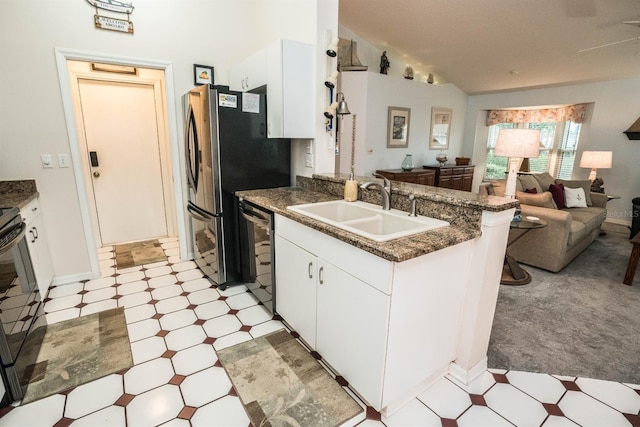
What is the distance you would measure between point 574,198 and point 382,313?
13.9ft

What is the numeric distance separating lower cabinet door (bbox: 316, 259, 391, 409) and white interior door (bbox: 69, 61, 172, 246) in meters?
3.13

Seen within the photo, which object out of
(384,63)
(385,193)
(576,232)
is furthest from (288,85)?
(384,63)

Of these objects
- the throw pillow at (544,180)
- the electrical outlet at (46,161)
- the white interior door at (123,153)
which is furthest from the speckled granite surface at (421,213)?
the throw pillow at (544,180)

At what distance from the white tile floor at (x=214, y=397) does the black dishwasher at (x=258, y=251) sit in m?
0.24

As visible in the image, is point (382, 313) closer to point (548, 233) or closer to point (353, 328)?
point (353, 328)

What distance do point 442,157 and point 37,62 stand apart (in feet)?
18.7

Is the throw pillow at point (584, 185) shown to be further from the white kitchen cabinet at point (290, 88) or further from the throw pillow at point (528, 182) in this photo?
the white kitchen cabinet at point (290, 88)

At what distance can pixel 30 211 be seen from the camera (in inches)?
91.3

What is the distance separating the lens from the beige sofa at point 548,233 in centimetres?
312

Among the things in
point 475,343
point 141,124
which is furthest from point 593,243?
point 141,124

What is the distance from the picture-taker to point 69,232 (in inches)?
110

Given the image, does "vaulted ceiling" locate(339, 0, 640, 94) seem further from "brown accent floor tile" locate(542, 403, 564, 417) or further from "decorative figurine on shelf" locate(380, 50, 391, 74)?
"brown accent floor tile" locate(542, 403, 564, 417)

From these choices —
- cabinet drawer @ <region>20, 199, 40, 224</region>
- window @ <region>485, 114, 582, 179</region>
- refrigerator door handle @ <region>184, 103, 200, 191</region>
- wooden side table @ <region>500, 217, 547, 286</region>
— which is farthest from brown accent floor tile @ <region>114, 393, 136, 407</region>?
window @ <region>485, 114, 582, 179</region>

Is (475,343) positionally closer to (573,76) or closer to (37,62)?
(37,62)
